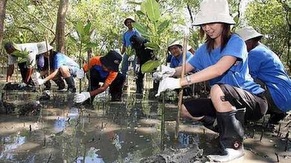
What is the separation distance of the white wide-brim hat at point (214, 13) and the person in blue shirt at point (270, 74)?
4.04 ft

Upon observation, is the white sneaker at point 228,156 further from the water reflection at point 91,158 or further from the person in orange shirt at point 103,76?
the person in orange shirt at point 103,76

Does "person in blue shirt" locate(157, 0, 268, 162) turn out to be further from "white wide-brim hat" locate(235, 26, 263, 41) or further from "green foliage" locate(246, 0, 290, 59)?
"green foliage" locate(246, 0, 290, 59)

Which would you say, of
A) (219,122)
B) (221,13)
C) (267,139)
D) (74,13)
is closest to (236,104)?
(219,122)

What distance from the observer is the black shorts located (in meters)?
2.89

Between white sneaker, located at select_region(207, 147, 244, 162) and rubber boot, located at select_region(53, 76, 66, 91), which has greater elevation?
rubber boot, located at select_region(53, 76, 66, 91)

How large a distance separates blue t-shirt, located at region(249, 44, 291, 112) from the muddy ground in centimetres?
42

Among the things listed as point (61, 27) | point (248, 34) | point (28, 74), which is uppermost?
point (61, 27)

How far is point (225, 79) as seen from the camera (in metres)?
3.11

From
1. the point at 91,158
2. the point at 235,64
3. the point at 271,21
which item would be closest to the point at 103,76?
the point at 91,158

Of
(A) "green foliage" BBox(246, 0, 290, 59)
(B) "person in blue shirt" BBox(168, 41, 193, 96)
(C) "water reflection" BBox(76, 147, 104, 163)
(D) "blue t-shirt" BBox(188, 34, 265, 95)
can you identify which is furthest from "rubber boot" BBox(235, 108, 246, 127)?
(A) "green foliage" BBox(246, 0, 290, 59)

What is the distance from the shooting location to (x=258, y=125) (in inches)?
179

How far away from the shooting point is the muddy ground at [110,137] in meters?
2.89

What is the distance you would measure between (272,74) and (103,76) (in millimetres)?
2955

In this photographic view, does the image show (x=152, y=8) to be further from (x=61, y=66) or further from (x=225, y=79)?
(x=61, y=66)
